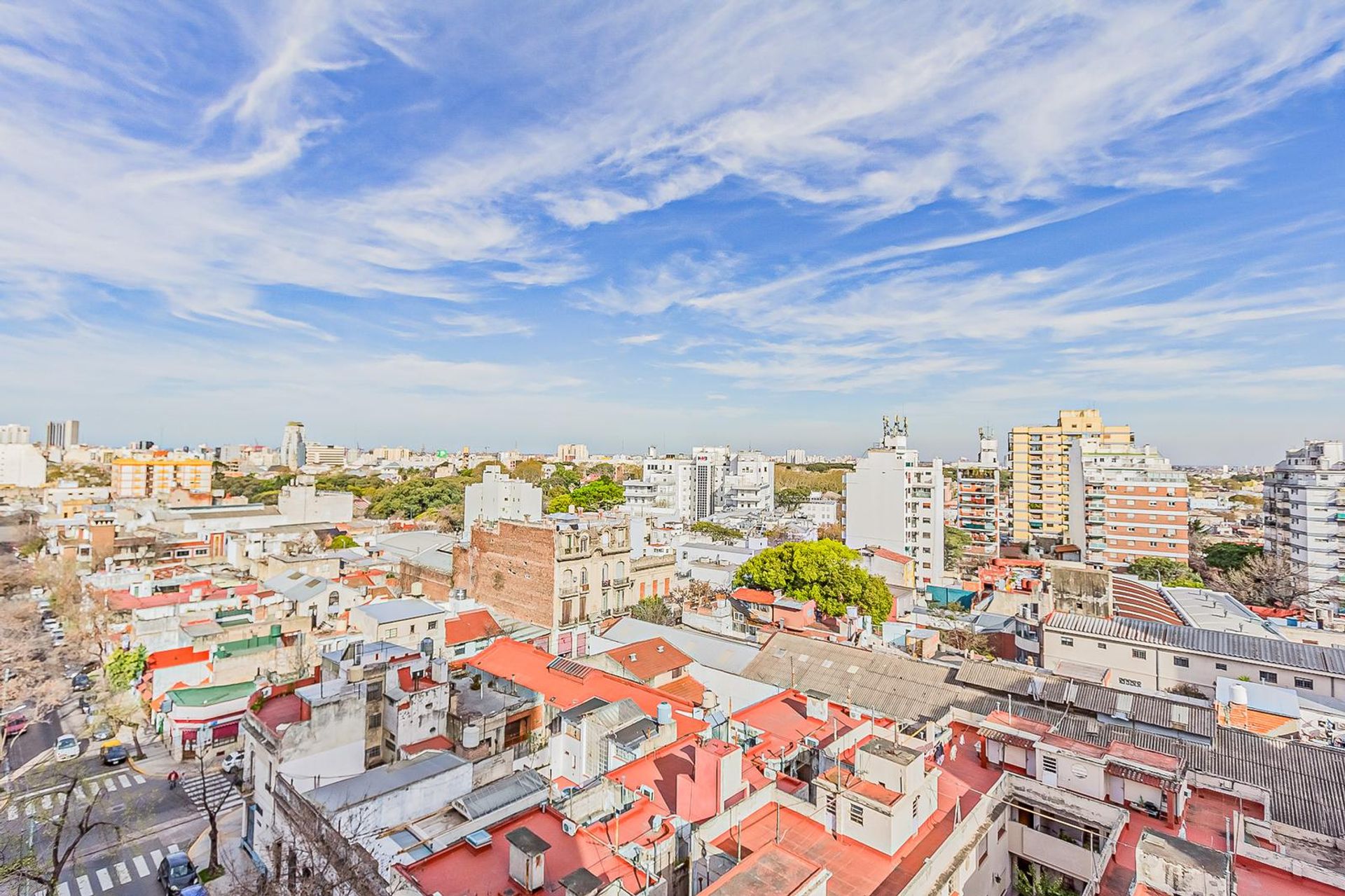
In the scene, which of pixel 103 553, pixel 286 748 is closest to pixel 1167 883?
pixel 286 748

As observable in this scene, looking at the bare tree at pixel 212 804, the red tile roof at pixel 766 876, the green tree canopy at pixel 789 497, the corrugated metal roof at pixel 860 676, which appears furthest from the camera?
the green tree canopy at pixel 789 497

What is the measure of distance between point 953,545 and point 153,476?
103298mm

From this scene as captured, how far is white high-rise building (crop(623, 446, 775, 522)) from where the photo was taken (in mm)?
74750

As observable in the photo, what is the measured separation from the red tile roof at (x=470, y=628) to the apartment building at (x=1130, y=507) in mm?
46570

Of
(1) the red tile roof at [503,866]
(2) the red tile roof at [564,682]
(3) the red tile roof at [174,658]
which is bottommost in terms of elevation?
(3) the red tile roof at [174,658]

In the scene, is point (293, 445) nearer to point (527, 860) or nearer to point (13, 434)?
point (13, 434)

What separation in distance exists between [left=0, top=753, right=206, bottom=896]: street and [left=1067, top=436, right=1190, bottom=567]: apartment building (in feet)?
189

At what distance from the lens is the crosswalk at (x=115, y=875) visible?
15.4 metres

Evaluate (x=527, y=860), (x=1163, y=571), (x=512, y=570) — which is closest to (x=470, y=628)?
(x=512, y=570)

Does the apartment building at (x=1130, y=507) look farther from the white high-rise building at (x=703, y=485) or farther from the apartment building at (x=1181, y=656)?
the white high-rise building at (x=703, y=485)

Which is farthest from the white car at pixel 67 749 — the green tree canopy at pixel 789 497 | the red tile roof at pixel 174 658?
the green tree canopy at pixel 789 497

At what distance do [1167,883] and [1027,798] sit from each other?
4.13m

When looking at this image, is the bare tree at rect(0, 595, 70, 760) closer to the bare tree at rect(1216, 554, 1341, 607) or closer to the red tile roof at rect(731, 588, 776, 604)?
the red tile roof at rect(731, 588, 776, 604)

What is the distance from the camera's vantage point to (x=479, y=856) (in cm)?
1025
